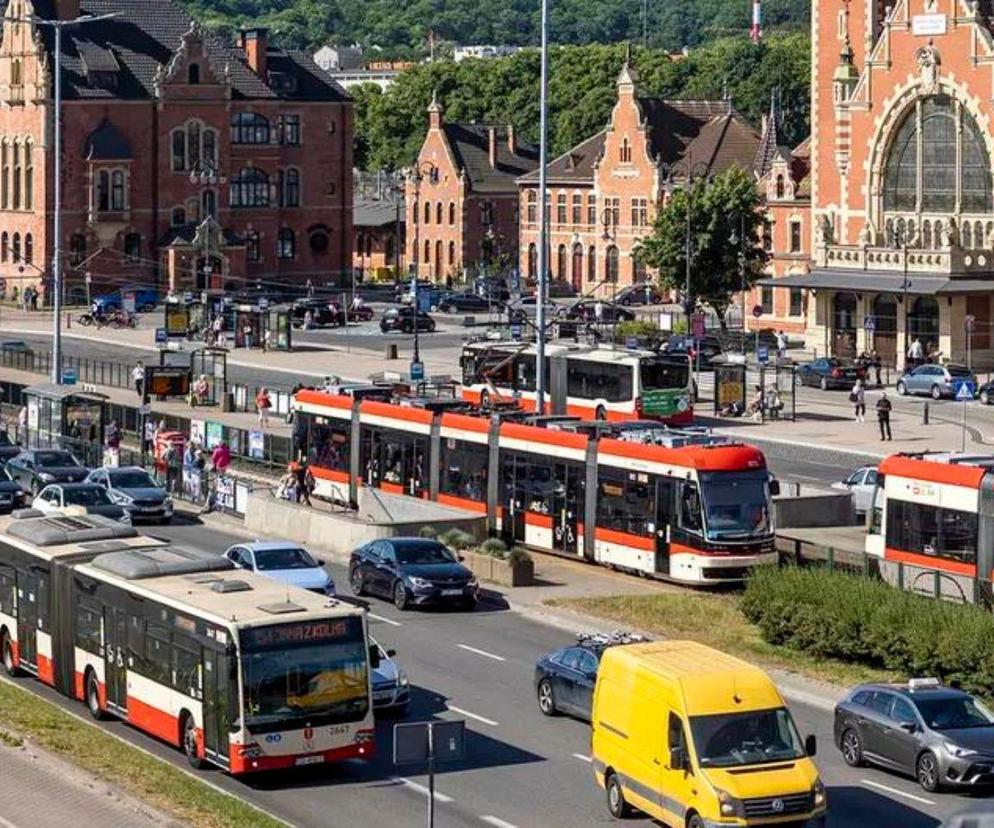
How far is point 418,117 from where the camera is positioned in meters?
194

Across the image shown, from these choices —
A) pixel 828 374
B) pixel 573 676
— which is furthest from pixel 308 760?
pixel 828 374

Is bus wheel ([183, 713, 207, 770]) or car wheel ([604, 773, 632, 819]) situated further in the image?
bus wheel ([183, 713, 207, 770])

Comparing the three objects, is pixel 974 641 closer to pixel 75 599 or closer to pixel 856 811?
pixel 856 811

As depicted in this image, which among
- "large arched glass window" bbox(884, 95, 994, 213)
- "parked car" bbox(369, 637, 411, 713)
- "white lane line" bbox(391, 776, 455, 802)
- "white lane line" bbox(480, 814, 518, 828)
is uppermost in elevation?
"large arched glass window" bbox(884, 95, 994, 213)

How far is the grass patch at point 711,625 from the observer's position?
123 ft

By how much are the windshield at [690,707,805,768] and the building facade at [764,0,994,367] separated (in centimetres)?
6319

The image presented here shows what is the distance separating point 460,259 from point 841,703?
115 m

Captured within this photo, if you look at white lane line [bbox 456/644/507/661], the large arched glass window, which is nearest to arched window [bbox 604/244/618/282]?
the large arched glass window

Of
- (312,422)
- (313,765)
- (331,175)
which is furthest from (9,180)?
(313,765)

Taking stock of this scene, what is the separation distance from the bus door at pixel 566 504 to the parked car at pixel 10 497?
524 inches

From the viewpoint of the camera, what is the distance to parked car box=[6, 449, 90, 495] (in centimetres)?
5691

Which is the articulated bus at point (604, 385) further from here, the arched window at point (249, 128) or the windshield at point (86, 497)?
the arched window at point (249, 128)

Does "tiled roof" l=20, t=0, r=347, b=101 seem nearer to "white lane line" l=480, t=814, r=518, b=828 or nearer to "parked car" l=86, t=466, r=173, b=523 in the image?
"parked car" l=86, t=466, r=173, b=523

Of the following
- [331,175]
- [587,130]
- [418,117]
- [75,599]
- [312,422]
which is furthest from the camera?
[418,117]
